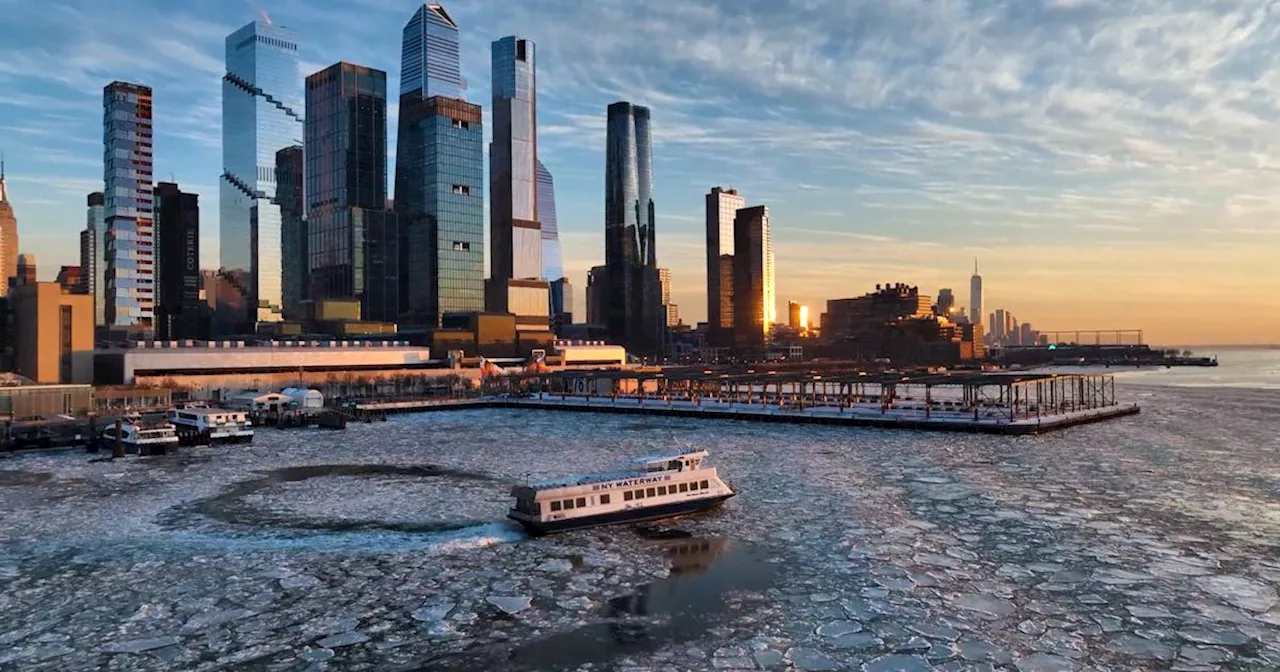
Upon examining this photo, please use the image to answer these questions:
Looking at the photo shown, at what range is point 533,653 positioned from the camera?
23812mm

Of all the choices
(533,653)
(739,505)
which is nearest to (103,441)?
(739,505)

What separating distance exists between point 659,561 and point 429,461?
114ft

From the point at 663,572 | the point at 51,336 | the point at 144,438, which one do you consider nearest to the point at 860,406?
the point at 144,438

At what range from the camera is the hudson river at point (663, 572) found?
2400 cm

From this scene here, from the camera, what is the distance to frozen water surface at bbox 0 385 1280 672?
24.0 m

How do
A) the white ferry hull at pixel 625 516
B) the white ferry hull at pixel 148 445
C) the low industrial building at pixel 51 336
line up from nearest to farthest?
1. the white ferry hull at pixel 625 516
2. the white ferry hull at pixel 148 445
3. the low industrial building at pixel 51 336

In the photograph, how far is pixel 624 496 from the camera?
136 ft

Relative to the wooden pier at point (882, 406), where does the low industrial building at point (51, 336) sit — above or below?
above

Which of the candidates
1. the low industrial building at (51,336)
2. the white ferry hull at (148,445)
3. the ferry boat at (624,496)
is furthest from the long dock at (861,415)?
the low industrial building at (51,336)

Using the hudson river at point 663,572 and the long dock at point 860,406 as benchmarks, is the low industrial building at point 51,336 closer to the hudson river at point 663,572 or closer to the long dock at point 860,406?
the long dock at point 860,406

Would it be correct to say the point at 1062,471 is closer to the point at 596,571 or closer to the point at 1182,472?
the point at 1182,472

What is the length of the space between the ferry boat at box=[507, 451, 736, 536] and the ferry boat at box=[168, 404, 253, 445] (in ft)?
166

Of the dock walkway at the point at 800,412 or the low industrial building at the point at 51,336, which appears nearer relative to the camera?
the dock walkway at the point at 800,412

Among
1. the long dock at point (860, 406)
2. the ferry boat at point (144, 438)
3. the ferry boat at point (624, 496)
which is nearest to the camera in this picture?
the ferry boat at point (624, 496)
